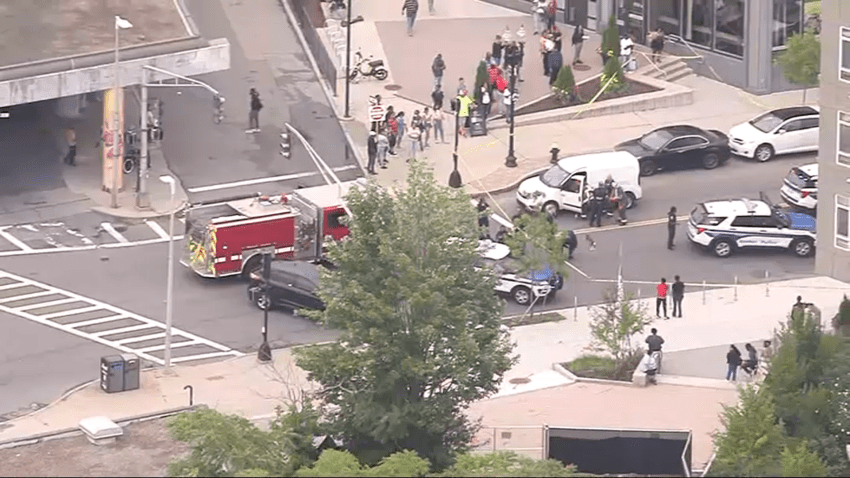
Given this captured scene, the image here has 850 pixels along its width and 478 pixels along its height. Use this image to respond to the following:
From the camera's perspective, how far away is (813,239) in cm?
7412

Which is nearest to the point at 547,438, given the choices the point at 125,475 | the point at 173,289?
the point at 125,475

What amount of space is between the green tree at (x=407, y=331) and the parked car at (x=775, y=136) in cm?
2764

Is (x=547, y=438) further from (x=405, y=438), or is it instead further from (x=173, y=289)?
(x=173, y=289)

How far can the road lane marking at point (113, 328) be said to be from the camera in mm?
67188

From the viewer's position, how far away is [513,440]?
201 ft

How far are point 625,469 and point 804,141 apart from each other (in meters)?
28.5

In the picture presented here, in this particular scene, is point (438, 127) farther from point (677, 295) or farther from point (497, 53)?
point (677, 295)

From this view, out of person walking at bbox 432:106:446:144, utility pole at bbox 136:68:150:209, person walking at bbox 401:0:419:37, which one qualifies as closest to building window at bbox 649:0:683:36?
person walking at bbox 401:0:419:37

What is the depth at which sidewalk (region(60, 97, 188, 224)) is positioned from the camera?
3059 inches

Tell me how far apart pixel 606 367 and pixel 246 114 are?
80.2 ft

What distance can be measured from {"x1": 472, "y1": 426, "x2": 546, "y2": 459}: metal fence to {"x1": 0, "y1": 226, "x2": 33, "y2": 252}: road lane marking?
61.3 ft

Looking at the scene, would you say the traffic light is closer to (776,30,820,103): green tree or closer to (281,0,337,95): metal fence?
(281,0,337,95): metal fence

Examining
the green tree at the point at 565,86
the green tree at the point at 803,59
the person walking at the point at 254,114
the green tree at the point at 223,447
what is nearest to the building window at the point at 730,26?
the green tree at the point at 803,59

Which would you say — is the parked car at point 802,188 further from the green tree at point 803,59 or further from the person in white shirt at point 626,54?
the person in white shirt at point 626,54
